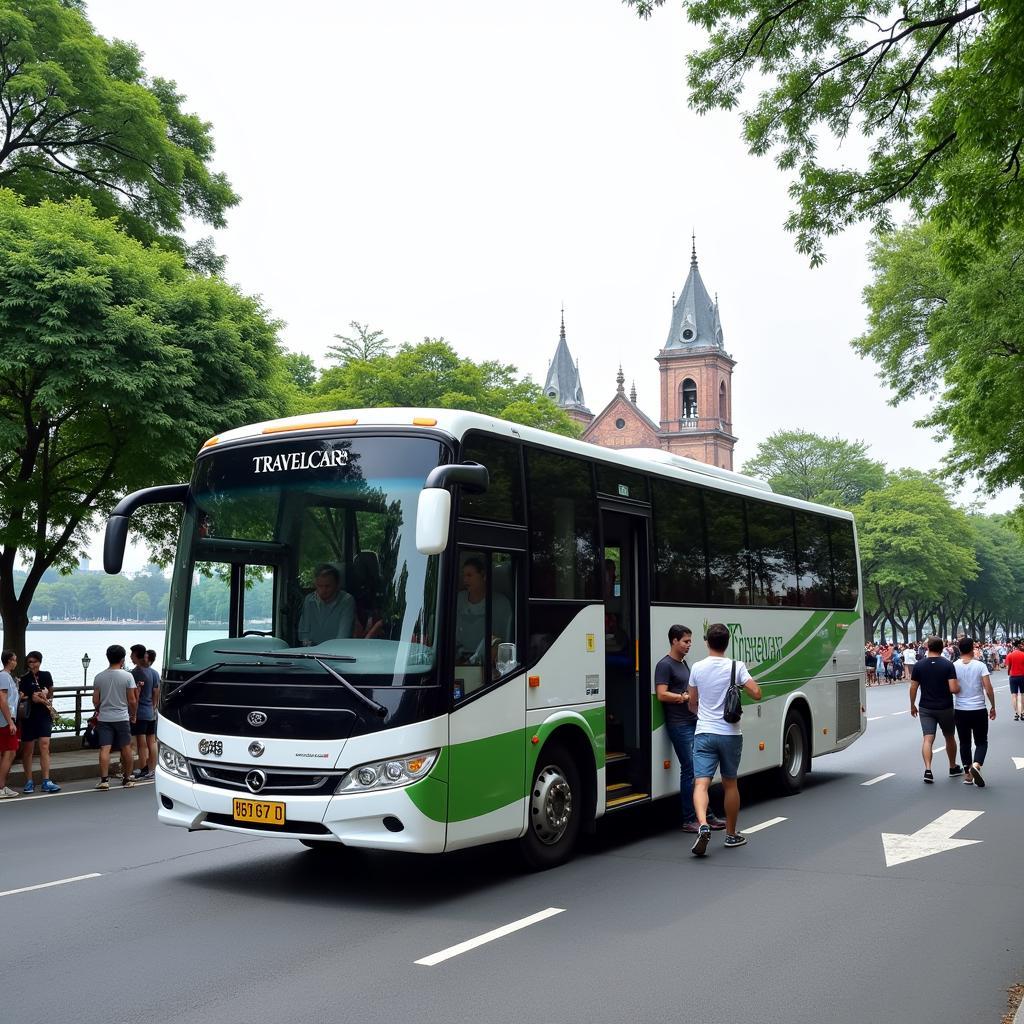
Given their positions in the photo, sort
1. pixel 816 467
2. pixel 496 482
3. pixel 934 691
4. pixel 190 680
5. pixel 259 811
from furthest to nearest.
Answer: pixel 816 467 → pixel 934 691 → pixel 496 482 → pixel 190 680 → pixel 259 811

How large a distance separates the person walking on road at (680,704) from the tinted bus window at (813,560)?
3.89 meters

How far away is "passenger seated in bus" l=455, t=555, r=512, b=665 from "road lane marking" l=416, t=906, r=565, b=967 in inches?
66.1

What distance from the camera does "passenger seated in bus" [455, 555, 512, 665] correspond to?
7891 millimetres

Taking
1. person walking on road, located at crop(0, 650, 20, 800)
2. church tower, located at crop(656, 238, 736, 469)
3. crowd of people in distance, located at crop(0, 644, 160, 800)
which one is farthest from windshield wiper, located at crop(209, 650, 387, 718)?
church tower, located at crop(656, 238, 736, 469)

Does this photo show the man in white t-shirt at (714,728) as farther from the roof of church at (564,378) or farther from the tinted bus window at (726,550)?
the roof of church at (564,378)

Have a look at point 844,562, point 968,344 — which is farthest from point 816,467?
point 844,562

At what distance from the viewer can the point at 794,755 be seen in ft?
45.8

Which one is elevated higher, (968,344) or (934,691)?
(968,344)

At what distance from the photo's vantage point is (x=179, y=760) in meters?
8.27

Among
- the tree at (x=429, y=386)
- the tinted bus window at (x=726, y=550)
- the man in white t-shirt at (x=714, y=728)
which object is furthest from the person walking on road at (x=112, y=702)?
the tree at (x=429, y=386)

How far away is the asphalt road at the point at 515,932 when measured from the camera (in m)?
5.73

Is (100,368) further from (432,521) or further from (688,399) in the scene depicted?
(688,399)

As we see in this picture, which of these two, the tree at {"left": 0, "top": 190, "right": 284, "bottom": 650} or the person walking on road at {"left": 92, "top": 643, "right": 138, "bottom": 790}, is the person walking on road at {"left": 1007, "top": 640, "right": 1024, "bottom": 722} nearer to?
the tree at {"left": 0, "top": 190, "right": 284, "bottom": 650}

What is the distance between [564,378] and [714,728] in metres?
110
